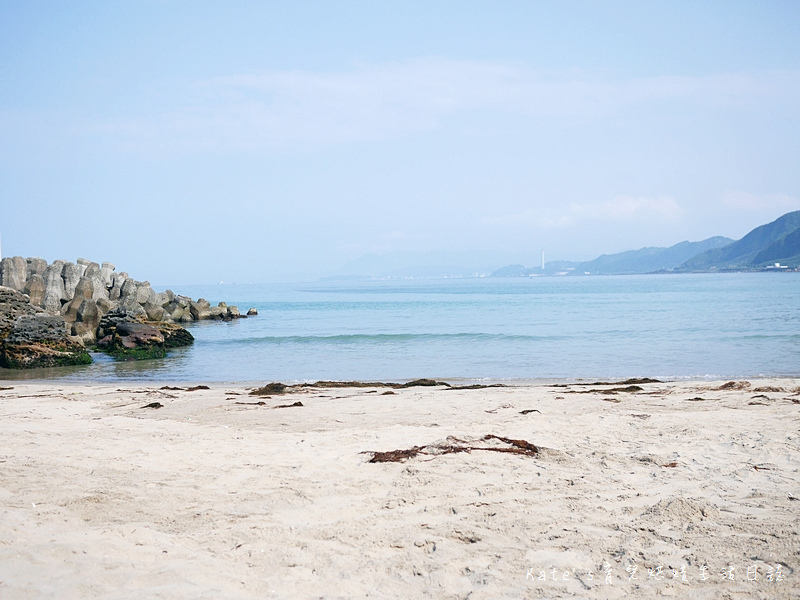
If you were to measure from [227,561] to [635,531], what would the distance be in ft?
8.56

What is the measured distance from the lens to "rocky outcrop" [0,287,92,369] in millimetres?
16359

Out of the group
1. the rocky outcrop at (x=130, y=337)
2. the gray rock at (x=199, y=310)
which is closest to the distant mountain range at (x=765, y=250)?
the gray rock at (x=199, y=310)

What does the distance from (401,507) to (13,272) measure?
93.3 feet

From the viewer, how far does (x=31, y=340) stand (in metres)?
16.6

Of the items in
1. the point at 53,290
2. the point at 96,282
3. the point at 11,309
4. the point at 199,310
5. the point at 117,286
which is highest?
the point at 96,282

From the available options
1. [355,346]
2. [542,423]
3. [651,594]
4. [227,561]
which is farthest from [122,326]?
[651,594]

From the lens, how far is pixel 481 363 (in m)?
16.9

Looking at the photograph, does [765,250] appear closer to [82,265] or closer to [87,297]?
[82,265]

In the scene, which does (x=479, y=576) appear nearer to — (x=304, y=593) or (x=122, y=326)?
(x=304, y=593)

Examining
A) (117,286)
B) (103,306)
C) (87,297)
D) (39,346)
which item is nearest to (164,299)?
(117,286)

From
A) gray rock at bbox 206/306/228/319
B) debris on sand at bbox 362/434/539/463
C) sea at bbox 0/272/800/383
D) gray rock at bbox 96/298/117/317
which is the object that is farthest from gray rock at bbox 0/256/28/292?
debris on sand at bbox 362/434/539/463

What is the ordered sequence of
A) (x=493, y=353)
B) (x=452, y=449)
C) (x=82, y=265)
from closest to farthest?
1. (x=452, y=449)
2. (x=493, y=353)
3. (x=82, y=265)

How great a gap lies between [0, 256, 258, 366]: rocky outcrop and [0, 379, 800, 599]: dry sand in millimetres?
13969

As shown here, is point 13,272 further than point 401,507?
Yes
